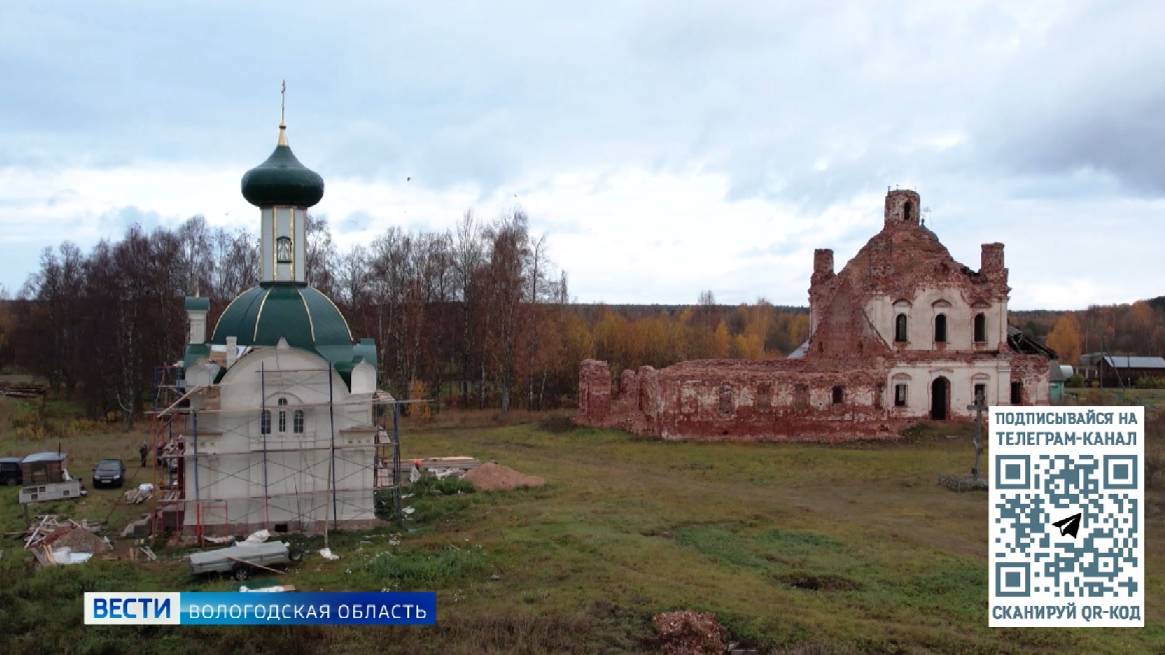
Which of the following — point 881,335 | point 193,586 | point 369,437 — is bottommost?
point 193,586

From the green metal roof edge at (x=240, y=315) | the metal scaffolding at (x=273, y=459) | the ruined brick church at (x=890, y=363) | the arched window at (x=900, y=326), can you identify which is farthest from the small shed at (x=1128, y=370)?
the green metal roof edge at (x=240, y=315)

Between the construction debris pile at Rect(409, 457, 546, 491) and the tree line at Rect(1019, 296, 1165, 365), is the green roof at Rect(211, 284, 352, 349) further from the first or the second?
the tree line at Rect(1019, 296, 1165, 365)

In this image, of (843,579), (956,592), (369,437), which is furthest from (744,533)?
(369,437)

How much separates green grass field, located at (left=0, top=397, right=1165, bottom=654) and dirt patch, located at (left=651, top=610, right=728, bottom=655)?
0.67 ft

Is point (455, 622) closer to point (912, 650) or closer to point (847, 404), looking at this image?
point (912, 650)

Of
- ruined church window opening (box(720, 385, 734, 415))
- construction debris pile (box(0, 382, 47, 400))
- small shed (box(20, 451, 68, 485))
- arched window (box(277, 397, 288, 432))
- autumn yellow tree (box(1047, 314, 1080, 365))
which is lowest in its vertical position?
small shed (box(20, 451, 68, 485))

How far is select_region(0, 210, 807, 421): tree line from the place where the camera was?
33594 mm

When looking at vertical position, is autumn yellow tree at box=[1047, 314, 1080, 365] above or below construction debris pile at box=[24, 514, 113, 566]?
above

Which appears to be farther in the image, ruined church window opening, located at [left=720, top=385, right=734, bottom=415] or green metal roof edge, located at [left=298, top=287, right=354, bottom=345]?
ruined church window opening, located at [left=720, top=385, right=734, bottom=415]

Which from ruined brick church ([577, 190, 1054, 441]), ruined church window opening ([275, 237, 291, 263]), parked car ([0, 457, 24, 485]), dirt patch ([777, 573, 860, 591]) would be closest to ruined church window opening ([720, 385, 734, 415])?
ruined brick church ([577, 190, 1054, 441])

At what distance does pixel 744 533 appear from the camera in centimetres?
1450

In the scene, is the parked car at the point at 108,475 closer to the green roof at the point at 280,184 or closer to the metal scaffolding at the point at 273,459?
the metal scaffolding at the point at 273,459

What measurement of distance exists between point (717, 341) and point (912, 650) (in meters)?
45.5

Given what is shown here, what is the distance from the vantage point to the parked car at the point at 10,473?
19922mm
